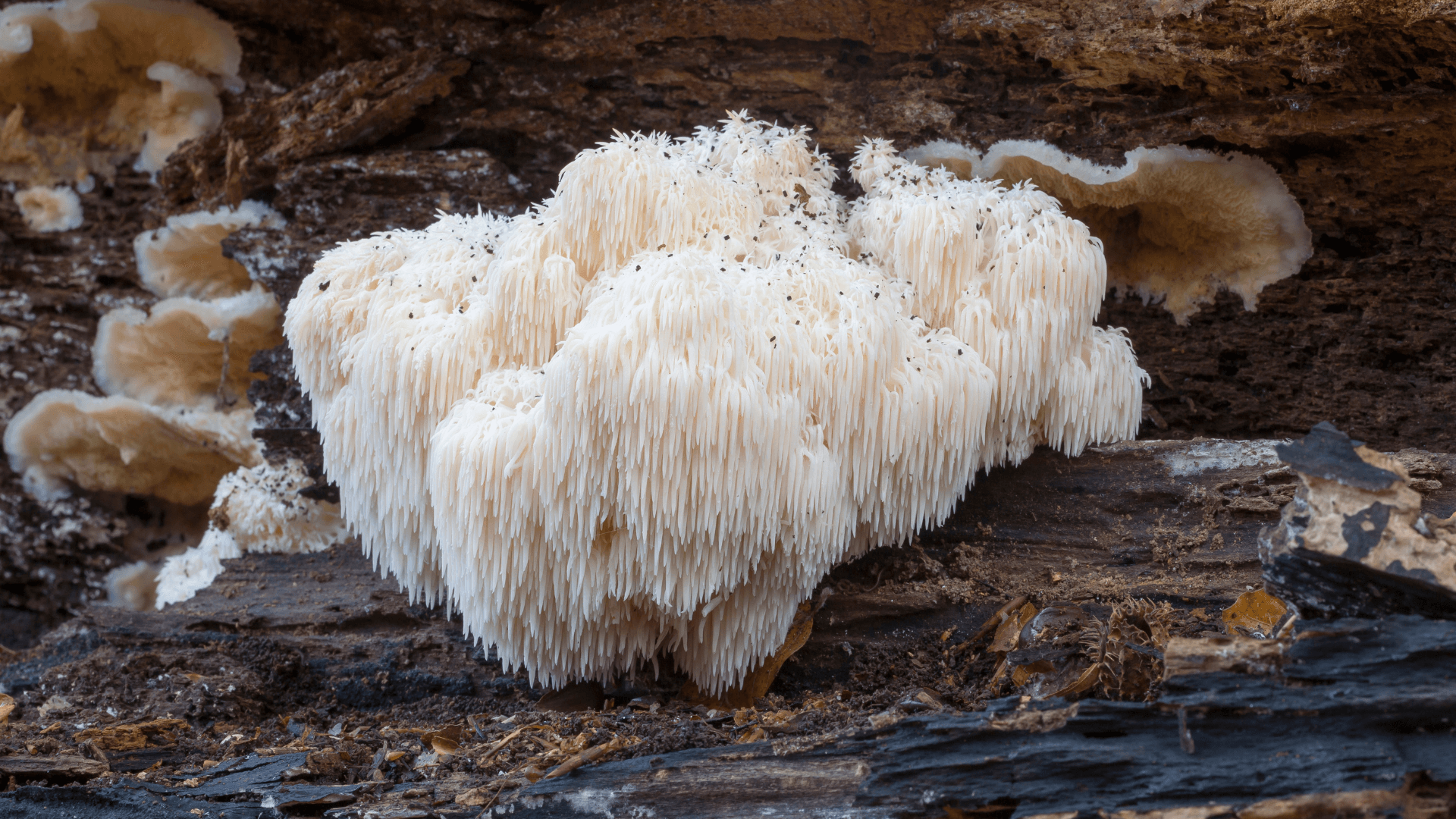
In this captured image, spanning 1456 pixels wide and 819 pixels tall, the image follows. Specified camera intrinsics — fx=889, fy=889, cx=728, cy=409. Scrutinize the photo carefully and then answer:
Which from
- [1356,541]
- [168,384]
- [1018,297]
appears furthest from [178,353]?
[1356,541]

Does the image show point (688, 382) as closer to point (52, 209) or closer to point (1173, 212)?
point (1173, 212)

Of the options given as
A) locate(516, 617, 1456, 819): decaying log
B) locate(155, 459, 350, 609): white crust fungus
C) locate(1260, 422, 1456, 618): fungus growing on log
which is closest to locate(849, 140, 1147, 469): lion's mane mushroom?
locate(1260, 422, 1456, 618): fungus growing on log

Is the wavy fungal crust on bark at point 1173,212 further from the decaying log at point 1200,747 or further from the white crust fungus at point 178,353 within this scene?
the white crust fungus at point 178,353

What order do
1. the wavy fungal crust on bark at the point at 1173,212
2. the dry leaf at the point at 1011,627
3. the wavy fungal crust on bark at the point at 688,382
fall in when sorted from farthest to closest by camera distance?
the wavy fungal crust on bark at the point at 1173,212
the dry leaf at the point at 1011,627
the wavy fungal crust on bark at the point at 688,382

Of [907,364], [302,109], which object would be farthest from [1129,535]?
[302,109]

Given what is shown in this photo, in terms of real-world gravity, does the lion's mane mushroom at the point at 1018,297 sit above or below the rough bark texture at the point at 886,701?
above

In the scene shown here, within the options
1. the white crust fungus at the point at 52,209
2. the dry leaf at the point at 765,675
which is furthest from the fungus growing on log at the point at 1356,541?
the white crust fungus at the point at 52,209
